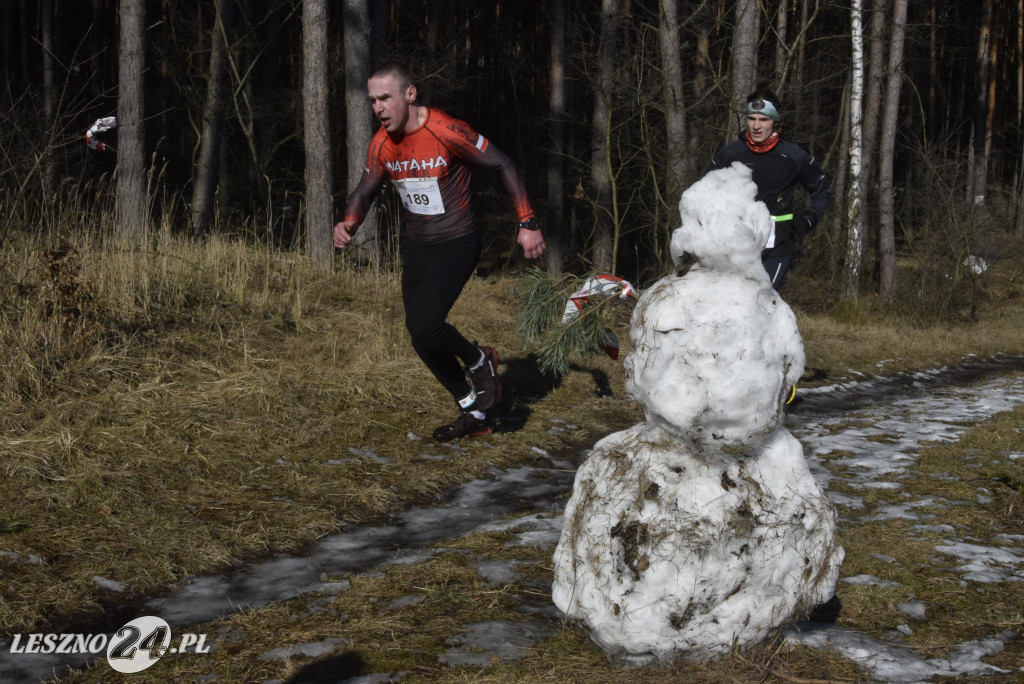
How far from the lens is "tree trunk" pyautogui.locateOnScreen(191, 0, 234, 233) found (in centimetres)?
1357

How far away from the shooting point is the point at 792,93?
13406mm

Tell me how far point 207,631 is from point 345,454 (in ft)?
7.08

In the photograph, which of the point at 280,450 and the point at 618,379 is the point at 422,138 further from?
the point at 618,379

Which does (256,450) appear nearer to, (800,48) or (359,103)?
(359,103)

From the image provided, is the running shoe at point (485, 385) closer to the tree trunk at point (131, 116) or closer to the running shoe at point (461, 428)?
the running shoe at point (461, 428)

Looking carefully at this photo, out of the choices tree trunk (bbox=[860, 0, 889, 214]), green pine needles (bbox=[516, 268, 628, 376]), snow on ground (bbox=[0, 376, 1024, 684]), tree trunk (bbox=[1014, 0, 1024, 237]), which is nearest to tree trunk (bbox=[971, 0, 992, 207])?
tree trunk (bbox=[1014, 0, 1024, 237])

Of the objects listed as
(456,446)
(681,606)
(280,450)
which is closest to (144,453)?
(280,450)

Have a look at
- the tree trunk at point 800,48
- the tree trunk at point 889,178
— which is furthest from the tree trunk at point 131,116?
the tree trunk at point 889,178

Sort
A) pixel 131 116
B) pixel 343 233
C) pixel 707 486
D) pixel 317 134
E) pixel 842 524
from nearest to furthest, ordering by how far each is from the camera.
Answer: pixel 707 486 → pixel 842 524 → pixel 343 233 → pixel 131 116 → pixel 317 134

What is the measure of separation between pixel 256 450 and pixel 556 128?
41.2ft

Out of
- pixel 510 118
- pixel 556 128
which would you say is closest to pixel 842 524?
pixel 556 128

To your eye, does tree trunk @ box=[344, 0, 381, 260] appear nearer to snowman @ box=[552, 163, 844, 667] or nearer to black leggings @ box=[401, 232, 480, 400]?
black leggings @ box=[401, 232, 480, 400]

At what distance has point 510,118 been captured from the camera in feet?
75.4

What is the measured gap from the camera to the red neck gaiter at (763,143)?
5938 millimetres
